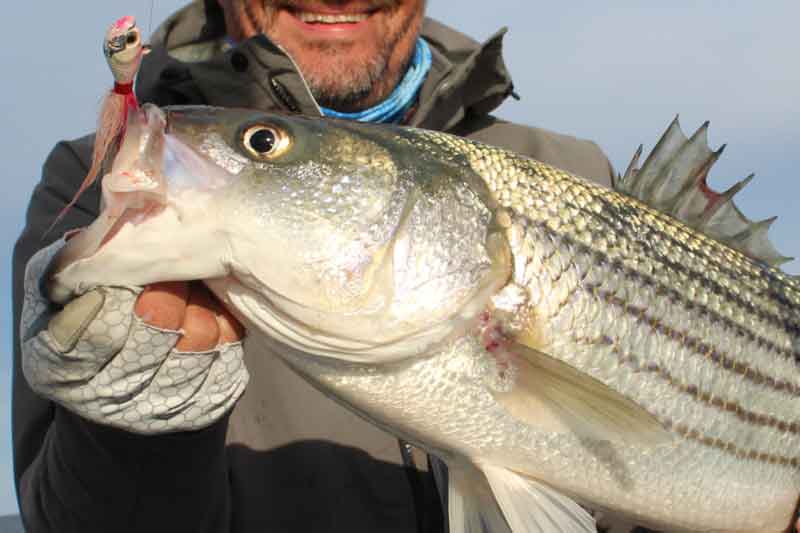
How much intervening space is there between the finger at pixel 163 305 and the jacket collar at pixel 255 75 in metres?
1.76

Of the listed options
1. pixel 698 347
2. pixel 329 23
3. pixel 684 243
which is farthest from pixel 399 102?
pixel 698 347

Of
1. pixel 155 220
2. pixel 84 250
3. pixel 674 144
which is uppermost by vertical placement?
pixel 674 144

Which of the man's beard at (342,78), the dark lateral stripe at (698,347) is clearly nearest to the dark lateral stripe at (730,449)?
the dark lateral stripe at (698,347)

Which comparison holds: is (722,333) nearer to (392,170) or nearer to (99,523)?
(392,170)

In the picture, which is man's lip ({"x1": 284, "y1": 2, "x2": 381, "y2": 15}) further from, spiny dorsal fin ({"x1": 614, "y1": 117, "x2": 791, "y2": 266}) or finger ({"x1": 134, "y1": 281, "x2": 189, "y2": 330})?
finger ({"x1": 134, "y1": 281, "x2": 189, "y2": 330})

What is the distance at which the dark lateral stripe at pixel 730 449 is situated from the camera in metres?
2.57

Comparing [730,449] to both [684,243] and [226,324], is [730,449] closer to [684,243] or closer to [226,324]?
[684,243]

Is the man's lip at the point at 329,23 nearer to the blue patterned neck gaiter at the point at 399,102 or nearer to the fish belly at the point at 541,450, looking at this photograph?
the blue patterned neck gaiter at the point at 399,102

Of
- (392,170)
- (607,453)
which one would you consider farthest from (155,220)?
(607,453)

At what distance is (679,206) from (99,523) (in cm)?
215

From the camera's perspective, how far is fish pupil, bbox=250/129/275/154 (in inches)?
84.0

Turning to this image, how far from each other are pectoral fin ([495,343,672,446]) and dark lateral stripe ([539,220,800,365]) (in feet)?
1.25

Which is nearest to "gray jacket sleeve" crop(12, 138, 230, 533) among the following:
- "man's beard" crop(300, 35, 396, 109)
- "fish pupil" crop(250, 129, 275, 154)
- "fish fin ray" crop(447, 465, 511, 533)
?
"fish fin ray" crop(447, 465, 511, 533)

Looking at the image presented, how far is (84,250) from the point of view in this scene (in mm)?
1929
